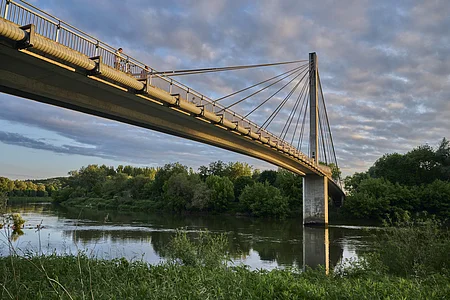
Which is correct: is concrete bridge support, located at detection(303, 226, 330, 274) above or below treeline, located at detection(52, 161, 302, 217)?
below

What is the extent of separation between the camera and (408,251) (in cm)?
976

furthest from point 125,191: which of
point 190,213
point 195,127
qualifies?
point 195,127

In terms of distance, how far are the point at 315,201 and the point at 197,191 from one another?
21548mm

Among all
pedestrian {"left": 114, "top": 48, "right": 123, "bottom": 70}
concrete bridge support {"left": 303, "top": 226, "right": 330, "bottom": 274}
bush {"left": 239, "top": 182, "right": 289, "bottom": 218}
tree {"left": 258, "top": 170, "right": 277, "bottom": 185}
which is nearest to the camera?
pedestrian {"left": 114, "top": 48, "right": 123, "bottom": 70}

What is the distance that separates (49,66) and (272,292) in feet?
34.0

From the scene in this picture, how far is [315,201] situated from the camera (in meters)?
39.2

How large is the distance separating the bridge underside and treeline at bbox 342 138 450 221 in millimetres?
28017

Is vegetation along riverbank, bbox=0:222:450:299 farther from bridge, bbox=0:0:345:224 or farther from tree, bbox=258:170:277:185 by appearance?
tree, bbox=258:170:277:185

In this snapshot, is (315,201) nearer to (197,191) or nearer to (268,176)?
(197,191)

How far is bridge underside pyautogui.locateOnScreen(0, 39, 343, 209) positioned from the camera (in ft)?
39.9

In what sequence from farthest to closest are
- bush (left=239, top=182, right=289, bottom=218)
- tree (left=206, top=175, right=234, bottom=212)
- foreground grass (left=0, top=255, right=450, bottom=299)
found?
tree (left=206, top=175, right=234, bottom=212), bush (left=239, top=182, right=289, bottom=218), foreground grass (left=0, top=255, right=450, bottom=299)

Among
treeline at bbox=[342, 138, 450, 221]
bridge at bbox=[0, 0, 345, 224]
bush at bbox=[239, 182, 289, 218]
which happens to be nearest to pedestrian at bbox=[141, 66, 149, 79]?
bridge at bbox=[0, 0, 345, 224]

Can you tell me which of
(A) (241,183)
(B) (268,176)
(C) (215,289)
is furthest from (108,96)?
(B) (268,176)

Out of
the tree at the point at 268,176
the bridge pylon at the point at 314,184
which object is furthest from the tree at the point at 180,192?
the bridge pylon at the point at 314,184
